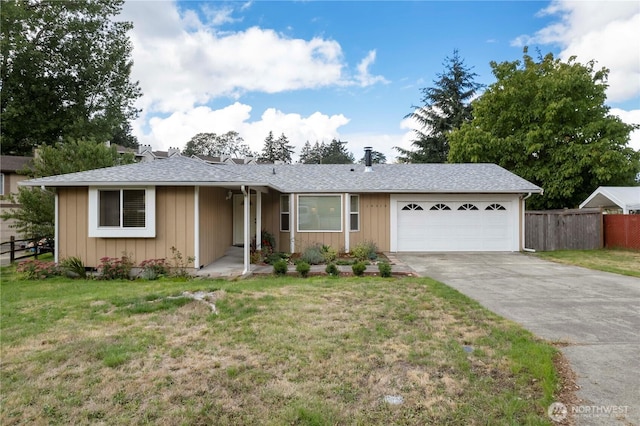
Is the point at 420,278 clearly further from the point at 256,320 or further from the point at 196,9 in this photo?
the point at 196,9

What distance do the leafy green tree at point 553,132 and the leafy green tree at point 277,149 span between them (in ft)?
121

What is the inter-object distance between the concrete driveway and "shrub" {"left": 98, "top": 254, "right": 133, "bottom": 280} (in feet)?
23.2

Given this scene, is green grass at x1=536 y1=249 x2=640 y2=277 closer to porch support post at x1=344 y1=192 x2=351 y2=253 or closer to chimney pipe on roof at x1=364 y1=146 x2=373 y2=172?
porch support post at x1=344 y1=192 x2=351 y2=253

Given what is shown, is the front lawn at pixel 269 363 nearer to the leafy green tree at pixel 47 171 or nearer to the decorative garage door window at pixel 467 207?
the leafy green tree at pixel 47 171

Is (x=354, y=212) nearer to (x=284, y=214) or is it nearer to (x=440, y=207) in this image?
(x=284, y=214)

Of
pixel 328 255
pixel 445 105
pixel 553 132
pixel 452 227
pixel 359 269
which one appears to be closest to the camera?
pixel 359 269

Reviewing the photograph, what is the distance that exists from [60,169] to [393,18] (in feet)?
41.6

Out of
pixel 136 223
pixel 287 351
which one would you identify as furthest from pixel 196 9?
pixel 287 351

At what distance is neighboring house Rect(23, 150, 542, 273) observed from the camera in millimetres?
8258

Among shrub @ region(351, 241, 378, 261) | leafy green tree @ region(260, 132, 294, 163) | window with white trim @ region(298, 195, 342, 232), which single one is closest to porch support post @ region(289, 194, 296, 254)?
window with white trim @ region(298, 195, 342, 232)

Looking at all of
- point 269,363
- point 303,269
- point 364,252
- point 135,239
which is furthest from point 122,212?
point 364,252

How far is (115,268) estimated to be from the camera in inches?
314

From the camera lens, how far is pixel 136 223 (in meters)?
8.18

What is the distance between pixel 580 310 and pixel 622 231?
10712mm
